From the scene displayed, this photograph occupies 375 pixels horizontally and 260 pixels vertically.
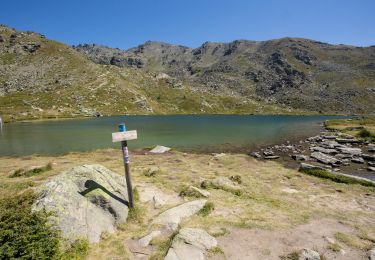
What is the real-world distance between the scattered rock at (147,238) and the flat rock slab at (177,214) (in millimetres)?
810

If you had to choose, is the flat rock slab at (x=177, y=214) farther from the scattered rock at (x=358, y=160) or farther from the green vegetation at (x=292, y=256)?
the scattered rock at (x=358, y=160)

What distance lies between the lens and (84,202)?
13.4 meters

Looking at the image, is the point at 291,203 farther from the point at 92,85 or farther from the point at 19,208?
the point at 92,85

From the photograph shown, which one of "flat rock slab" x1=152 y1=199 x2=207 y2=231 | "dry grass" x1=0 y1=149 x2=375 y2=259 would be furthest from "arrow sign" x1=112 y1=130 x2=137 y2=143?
"flat rock slab" x1=152 y1=199 x2=207 y2=231

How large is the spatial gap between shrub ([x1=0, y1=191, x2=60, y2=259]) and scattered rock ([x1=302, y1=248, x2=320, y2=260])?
987 centimetres

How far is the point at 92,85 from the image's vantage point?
197 m

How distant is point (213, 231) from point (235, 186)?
8.65 meters

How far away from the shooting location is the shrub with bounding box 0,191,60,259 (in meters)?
9.41

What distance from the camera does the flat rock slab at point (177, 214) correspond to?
14.3m

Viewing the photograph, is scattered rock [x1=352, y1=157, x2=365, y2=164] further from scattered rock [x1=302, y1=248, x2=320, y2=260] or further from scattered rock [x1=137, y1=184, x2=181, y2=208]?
scattered rock [x1=302, y1=248, x2=320, y2=260]

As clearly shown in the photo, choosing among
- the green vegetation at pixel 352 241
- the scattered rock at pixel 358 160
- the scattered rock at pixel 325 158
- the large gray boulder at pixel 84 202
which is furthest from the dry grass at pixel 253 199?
the scattered rock at pixel 358 160

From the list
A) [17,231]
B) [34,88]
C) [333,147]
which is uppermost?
[34,88]

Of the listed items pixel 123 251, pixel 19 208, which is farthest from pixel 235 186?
pixel 19 208

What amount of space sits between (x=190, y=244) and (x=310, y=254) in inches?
200
